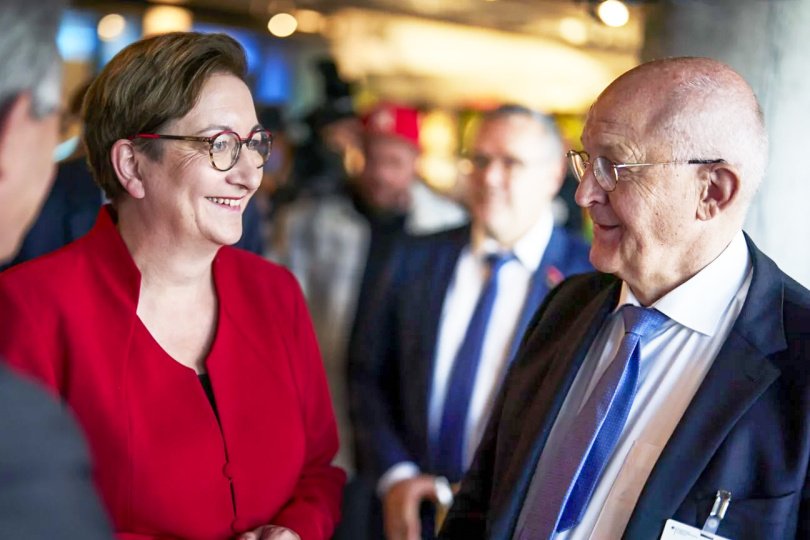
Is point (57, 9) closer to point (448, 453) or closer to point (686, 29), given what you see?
point (448, 453)

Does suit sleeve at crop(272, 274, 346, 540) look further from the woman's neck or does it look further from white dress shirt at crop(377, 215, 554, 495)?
white dress shirt at crop(377, 215, 554, 495)

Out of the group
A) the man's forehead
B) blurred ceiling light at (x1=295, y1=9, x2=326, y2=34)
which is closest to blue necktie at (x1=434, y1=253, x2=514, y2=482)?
the man's forehead

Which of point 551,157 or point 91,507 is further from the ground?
point 551,157

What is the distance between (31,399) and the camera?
86 cm

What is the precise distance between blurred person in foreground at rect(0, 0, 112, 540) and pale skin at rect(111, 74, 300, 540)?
93 centimetres

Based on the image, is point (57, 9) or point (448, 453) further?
point (448, 453)

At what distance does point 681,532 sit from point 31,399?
1104 mm

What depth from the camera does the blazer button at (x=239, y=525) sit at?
1.81m

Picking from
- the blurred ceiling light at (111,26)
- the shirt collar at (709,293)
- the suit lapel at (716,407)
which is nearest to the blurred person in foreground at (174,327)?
the suit lapel at (716,407)

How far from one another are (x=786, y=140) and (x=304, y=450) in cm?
162

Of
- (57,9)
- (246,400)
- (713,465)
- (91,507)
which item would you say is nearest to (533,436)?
(713,465)

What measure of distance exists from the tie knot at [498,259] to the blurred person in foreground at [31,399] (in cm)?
208

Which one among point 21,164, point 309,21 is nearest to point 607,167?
point 21,164

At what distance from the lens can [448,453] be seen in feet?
9.04
